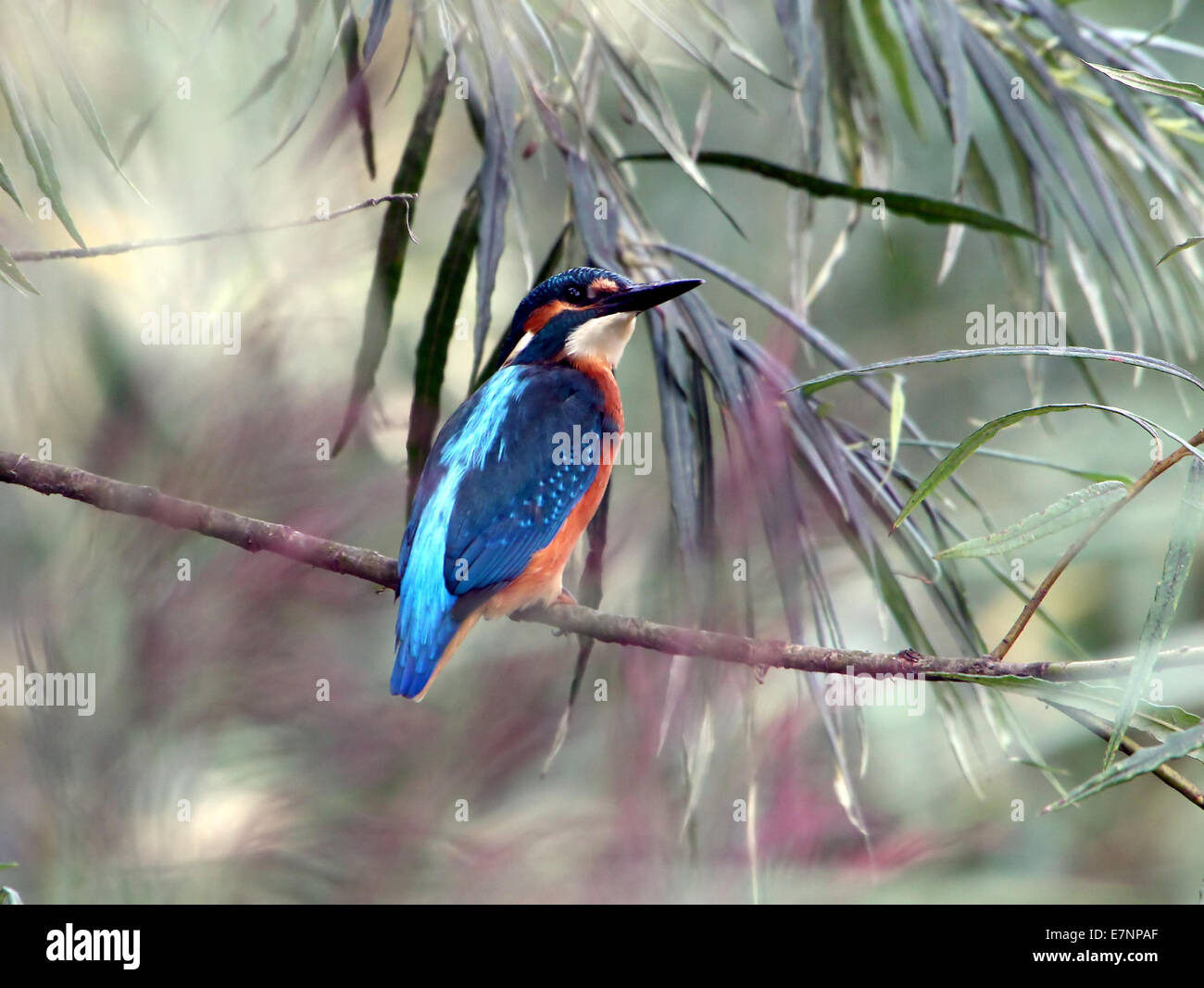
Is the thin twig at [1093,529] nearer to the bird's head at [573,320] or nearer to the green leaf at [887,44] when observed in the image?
the bird's head at [573,320]

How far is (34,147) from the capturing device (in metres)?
1.33

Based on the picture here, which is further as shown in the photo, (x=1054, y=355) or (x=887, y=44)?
(x=887, y=44)

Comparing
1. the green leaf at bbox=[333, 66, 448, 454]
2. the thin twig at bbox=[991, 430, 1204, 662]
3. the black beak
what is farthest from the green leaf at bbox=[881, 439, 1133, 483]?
the green leaf at bbox=[333, 66, 448, 454]

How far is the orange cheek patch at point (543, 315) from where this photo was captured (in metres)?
2.23

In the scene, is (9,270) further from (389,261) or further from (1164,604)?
(1164,604)

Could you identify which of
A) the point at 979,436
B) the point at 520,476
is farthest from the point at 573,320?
the point at 979,436

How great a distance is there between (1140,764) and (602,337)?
1.46m

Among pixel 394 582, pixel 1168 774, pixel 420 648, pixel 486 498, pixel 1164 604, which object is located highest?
pixel 486 498

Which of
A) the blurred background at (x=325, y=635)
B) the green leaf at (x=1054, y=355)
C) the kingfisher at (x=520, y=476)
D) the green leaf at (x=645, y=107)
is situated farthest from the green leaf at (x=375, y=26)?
the green leaf at (x=1054, y=355)

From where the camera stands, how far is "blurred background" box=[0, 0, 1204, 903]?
2.15 m

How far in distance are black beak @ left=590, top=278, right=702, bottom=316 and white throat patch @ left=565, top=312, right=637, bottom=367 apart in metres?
0.11

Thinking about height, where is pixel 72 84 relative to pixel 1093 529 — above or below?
above
